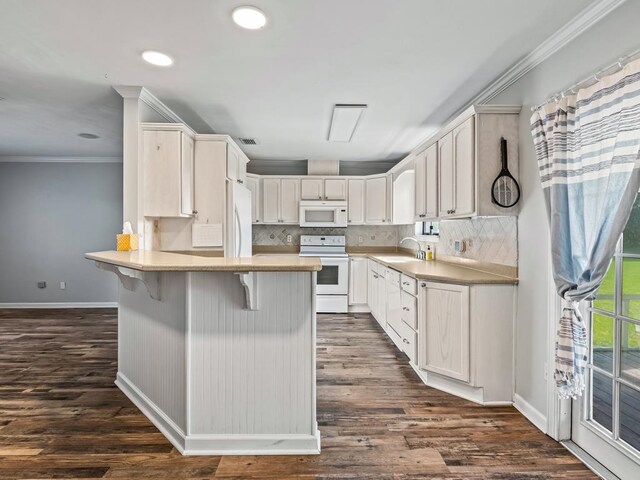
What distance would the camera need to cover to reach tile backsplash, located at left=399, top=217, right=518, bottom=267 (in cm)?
252

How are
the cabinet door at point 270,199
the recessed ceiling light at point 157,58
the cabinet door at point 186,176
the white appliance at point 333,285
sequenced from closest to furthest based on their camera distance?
the recessed ceiling light at point 157,58 → the cabinet door at point 186,176 → the white appliance at point 333,285 → the cabinet door at point 270,199

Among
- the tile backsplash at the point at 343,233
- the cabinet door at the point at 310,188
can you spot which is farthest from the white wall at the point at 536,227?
the tile backsplash at the point at 343,233

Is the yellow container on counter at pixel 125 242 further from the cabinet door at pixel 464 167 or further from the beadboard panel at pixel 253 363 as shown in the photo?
the cabinet door at pixel 464 167

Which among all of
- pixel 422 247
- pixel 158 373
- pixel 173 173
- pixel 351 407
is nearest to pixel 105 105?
pixel 173 173

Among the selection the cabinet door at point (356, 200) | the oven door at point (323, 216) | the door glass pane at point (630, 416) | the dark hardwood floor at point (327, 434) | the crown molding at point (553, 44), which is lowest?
the dark hardwood floor at point (327, 434)

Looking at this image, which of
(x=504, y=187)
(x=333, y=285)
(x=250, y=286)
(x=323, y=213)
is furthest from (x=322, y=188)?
(x=250, y=286)

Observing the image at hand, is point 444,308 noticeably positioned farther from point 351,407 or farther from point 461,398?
point 351,407

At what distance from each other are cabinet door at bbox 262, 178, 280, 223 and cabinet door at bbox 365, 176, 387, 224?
1.42m

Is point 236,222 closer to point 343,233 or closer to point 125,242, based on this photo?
point 125,242

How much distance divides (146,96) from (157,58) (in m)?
0.68

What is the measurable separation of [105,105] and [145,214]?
120cm

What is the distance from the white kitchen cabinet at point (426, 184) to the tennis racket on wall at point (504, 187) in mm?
768

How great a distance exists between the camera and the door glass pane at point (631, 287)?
1.65m

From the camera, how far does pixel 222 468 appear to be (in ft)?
5.81
